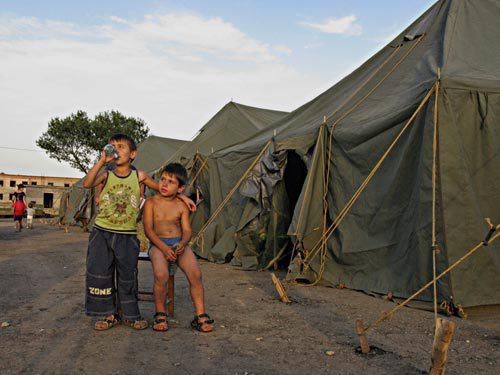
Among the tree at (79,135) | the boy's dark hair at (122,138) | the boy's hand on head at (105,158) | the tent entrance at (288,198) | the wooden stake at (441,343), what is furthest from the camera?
the tree at (79,135)

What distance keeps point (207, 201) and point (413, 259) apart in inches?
238

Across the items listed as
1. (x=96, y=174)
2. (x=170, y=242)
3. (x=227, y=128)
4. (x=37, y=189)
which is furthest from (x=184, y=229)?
(x=37, y=189)

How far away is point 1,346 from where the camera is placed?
140 inches

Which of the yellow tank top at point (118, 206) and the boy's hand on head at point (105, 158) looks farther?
the yellow tank top at point (118, 206)

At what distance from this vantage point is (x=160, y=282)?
4066 mm

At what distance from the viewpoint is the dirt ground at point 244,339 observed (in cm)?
321

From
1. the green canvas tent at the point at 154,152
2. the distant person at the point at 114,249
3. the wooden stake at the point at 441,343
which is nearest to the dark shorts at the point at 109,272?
the distant person at the point at 114,249

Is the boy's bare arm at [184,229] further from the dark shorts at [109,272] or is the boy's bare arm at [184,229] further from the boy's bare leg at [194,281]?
the dark shorts at [109,272]

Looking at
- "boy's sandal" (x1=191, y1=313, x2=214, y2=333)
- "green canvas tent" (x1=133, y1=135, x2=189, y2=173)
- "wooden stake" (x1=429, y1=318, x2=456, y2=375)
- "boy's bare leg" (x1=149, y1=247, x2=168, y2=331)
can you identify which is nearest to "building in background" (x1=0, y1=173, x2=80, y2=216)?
"green canvas tent" (x1=133, y1=135, x2=189, y2=173)

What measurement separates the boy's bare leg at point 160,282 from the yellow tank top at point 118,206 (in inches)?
11.7

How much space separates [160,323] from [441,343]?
229 centimetres

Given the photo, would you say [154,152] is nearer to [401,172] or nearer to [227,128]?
[227,128]

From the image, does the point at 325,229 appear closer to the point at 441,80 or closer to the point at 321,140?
the point at 321,140

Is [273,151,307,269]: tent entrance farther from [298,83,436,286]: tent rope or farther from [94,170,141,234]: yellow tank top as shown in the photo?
[94,170,141,234]: yellow tank top
